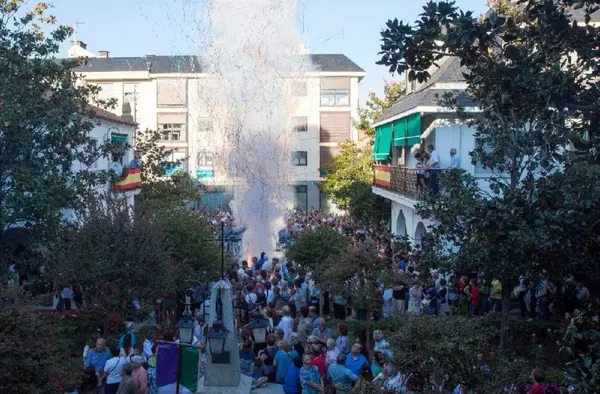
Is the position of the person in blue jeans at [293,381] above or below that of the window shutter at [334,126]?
below

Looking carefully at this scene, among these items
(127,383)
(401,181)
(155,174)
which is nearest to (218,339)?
(127,383)

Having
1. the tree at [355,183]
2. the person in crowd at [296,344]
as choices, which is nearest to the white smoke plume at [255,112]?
the tree at [355,183]

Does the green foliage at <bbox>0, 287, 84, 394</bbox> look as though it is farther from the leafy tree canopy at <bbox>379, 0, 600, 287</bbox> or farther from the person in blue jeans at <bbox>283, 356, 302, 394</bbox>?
the leafy tree canopy at <bbox>379, 0, 600, 287</bbox>

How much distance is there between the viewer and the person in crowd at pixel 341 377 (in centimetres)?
1078

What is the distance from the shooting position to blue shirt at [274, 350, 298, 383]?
12.1 meters

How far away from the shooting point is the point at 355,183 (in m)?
44.7

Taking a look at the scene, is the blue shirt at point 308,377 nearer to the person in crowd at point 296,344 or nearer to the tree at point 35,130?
the person in crowd at point 296,344

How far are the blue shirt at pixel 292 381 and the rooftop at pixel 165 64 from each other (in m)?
53.1

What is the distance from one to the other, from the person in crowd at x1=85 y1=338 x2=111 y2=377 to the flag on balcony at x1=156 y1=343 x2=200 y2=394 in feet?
4.61

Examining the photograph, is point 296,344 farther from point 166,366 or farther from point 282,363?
point 166,366

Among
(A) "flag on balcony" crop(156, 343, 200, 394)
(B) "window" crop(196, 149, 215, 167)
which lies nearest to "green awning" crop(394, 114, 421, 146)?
(A) "flag on balcony" crop(156, 343, 200, 394)

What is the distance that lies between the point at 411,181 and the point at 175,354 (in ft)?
51.8

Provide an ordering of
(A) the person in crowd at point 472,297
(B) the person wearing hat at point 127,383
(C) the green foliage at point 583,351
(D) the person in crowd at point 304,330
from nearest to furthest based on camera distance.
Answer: (C) the green foliage at point 583,351
(B) the person wearing hat at point 127,383
(D) the person in crowd at point 304,330
(A) the person in crowd at point 472,297

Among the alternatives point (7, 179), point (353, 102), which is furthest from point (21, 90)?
point (353, 102)
